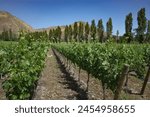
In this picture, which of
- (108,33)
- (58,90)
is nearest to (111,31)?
(108,33)

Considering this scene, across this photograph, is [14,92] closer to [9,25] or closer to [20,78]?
[20,78]


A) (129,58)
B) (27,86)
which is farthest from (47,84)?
(27,86)

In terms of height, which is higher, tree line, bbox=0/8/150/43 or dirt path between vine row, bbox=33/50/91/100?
tree line, bbox=0/8/150/43

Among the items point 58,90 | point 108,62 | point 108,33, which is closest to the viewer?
point 108,62

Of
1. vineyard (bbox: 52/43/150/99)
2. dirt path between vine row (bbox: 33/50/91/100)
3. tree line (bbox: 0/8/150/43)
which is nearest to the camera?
vineyard (bbox: 52/43/150/99)

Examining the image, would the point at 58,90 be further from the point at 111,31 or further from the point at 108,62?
the point at 111,31

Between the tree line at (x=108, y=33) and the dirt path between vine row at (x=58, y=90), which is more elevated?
the tree line at (x=108, y=33)

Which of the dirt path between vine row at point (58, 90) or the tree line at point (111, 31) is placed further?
the tree line at point (111, 31)

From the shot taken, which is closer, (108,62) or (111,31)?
(108,62)

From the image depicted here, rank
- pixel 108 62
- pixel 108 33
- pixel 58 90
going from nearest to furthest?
pixel 108 62 < pixel 58 90 < pixel 108 33

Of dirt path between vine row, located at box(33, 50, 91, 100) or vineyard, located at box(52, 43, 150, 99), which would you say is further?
dirt path between vine row, located at box(33, 50, 91, 100)

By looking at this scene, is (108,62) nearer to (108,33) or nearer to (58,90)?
(58,90)

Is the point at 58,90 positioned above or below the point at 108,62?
below

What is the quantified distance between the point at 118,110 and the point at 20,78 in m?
3.23
